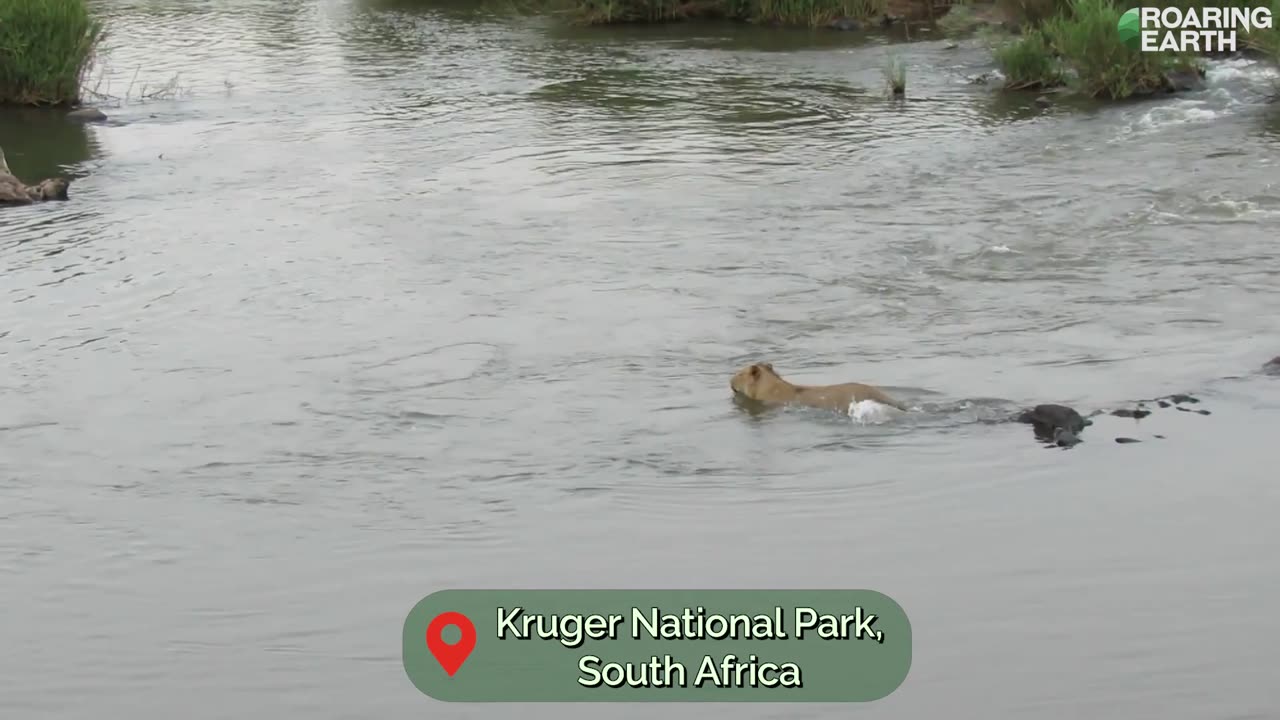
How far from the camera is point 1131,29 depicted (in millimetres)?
15898

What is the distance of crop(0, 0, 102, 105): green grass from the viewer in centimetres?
1633

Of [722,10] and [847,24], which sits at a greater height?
[722,10]

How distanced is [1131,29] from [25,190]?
1032 centimetres

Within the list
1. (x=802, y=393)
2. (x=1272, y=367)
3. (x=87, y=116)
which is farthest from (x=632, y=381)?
(x=87, y=116)

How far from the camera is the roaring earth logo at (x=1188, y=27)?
15766 millimetres

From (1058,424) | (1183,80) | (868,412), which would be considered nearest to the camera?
(1058,424)

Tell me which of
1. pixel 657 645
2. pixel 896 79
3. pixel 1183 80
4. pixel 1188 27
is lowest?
pixel 657 645

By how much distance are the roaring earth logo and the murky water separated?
0.51 meters

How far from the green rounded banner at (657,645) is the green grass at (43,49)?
12423 mm

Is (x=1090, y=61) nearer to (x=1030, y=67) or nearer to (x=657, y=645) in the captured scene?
(x=1030, y=67)

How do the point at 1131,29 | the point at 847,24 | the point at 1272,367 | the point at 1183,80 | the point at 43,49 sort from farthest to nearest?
the point at 847,24 < the point at 43,49 < the point at 1131,29 < the point at 1183,80 < the point at 1272,367

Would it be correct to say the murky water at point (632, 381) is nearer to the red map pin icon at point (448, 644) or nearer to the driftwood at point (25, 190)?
the red map pin icon at point (448, 644)

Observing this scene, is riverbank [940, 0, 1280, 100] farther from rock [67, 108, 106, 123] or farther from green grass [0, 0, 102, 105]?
green grass [0, 0, 102, 105]

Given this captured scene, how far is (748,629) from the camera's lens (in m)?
5.64
